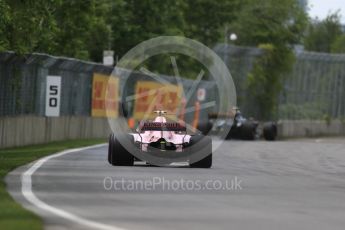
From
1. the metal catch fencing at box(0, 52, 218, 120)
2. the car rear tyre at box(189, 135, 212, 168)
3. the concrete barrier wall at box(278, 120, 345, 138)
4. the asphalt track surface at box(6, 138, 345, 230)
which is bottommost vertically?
the concrete barrier wall at box(278, 120, 345, 138)

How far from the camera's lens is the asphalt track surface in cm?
1105

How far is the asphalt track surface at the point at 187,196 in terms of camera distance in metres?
11.1

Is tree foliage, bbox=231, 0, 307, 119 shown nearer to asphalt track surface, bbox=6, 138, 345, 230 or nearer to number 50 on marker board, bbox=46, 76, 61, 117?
number 50 on marker board, bbox=46, 76, 61, 117

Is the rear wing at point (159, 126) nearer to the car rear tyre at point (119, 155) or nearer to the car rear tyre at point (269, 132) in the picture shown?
the car rear tyre at point (119, 155)

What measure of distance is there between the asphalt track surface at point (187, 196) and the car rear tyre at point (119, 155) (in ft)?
0.85

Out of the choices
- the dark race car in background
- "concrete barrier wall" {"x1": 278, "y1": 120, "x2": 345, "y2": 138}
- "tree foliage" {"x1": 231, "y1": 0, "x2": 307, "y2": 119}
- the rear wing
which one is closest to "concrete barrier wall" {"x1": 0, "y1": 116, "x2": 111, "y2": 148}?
the dark race car in background

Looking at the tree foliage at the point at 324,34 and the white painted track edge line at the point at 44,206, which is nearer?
the white painted track edge line at the point at 44,206

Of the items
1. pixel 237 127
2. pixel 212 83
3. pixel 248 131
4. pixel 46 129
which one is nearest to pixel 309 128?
pixel 212 83

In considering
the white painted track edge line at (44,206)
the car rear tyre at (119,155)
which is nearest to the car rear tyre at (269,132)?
the car rear tyre at (119,155)

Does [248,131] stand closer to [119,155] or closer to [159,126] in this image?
[119,155]

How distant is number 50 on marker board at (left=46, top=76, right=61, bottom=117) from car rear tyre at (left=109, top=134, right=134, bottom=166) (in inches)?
443

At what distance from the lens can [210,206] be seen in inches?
502

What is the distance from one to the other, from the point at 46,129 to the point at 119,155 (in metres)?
12.6

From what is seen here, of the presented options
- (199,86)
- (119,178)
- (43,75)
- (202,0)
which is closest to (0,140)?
(43,75)
